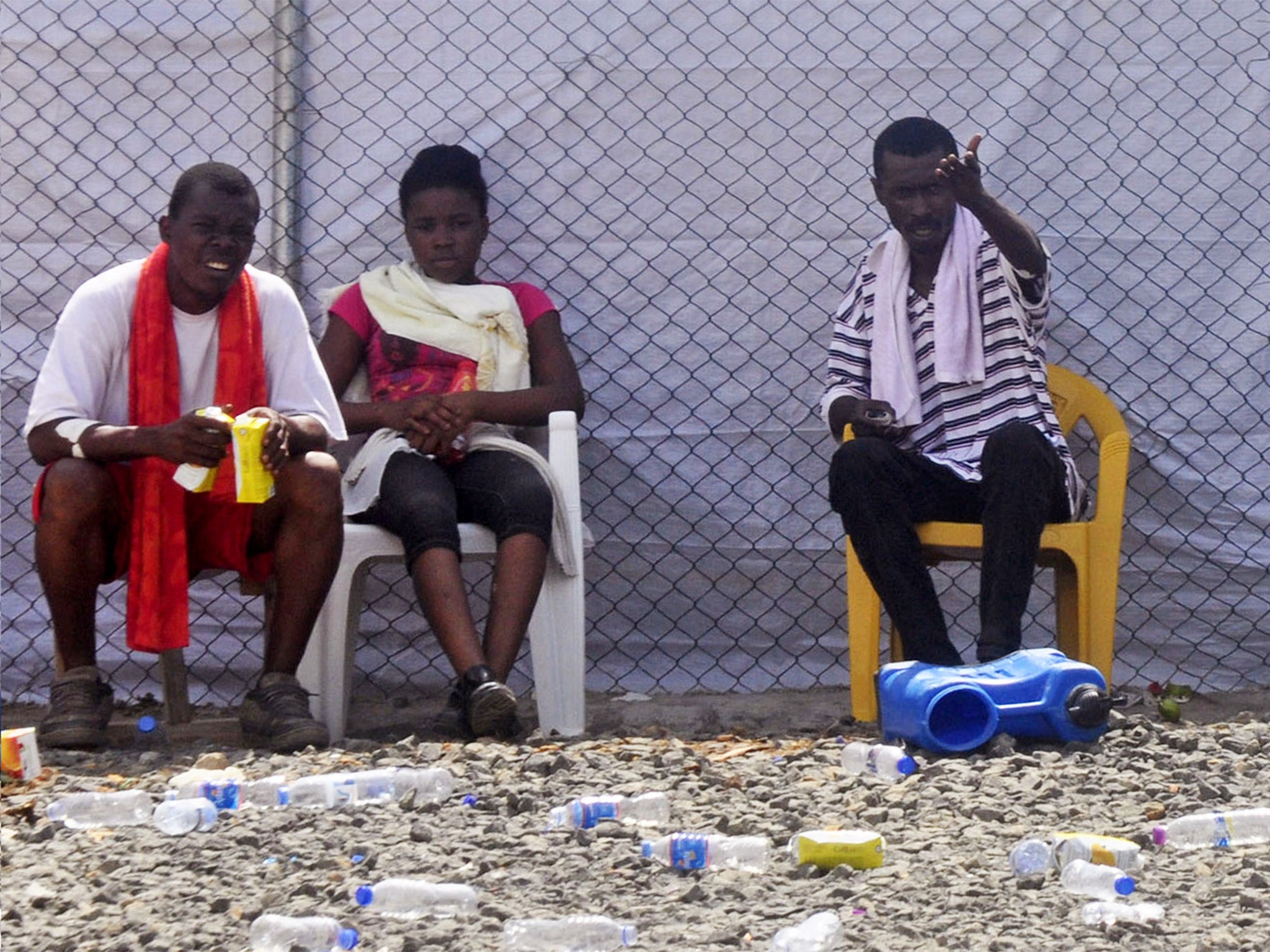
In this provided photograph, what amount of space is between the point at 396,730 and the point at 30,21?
2379 mm

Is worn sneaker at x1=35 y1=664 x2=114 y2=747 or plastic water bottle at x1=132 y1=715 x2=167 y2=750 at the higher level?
worn sneaker at x1=35 y1=664 x2=114 y2=747

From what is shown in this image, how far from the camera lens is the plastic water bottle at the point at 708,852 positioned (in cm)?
251

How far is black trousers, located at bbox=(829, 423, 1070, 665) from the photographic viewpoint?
3.63 m

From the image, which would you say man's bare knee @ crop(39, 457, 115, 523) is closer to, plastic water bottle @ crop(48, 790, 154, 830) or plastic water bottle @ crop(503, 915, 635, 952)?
plastic water bottle @ crop(48, 790, 154, 830)

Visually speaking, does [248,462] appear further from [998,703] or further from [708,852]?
[998,703]

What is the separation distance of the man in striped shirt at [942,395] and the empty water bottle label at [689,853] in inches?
49.5

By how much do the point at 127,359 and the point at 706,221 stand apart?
70.4 inches

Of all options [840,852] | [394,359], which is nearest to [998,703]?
[840,852]

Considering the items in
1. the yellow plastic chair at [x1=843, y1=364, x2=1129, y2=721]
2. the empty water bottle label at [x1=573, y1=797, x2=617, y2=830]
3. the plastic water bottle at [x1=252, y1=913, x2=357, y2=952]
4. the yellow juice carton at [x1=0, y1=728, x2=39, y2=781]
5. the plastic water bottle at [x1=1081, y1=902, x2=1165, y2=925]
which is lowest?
the plastic water bottle at [x1=1081, y1=902, x2=1165, y2=925]

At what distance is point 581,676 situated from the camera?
12.9ft

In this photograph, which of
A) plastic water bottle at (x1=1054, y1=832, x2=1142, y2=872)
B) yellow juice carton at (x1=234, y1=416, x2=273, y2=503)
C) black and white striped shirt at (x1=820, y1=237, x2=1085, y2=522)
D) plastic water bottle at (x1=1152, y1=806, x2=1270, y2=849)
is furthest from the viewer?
black and white striped shirt at (x1=820, y1=237, x2=1085, y2=522)

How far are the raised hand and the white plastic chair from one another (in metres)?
1.13

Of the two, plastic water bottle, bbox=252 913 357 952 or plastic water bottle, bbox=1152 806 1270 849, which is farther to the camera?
plastic water bottle, bbox=1152 806 1270 849

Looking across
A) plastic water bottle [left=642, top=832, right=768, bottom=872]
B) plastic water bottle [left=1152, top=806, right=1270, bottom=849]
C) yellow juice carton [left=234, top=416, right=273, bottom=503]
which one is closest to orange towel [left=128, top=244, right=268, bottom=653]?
yellow juice carton [left=234, top=416, right=273, bottom=503]
